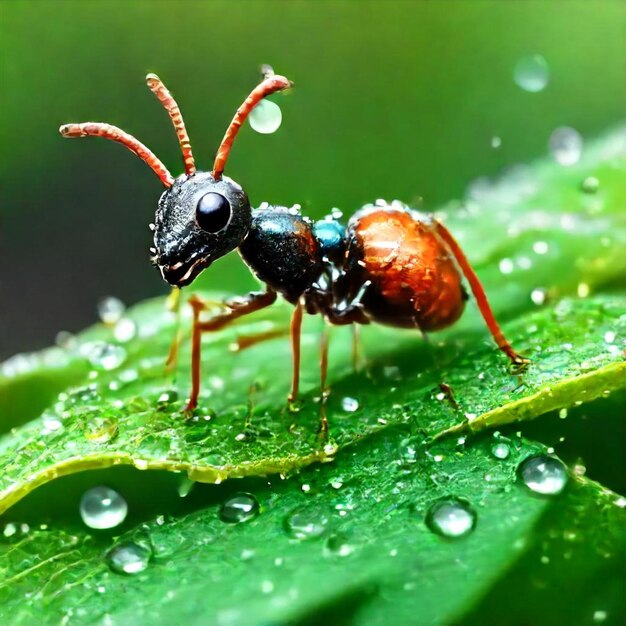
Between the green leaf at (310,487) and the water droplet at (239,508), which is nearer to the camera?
the green leaf at (310,487)

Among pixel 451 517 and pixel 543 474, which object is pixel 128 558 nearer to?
pixel 451 517

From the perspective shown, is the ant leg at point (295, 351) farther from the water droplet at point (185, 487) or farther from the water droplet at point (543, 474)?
the water droplet at point (543, 474)

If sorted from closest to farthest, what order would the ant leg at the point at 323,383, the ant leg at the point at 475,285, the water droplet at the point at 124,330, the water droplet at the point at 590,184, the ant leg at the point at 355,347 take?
1. the ant leg at the point at 323,383
2. the ant leg at the point at 475,285
3. the ant leg at the point at 355,347
4. the water droplet at the point at 124,330
5. the water droplet at the point at 590,184

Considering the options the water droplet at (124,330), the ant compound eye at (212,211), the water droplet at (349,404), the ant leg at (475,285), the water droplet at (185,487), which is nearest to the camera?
the water droplet at (185,487)

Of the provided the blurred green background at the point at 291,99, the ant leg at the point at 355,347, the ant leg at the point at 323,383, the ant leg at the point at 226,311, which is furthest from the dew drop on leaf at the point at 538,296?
the blurred green background at the point at 291,99

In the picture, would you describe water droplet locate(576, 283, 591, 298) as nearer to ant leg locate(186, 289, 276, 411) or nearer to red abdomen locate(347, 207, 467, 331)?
red abdomen locate(347, 207, 467, 331)

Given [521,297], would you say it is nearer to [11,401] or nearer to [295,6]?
[11,401]

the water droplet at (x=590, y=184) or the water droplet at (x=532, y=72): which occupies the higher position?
the water droplet at (x=532, y=72)

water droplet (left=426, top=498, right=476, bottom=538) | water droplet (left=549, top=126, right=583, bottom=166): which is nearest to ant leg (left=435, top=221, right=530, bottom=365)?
water droplet (left=426, top=498, right=476, bottom=538)
